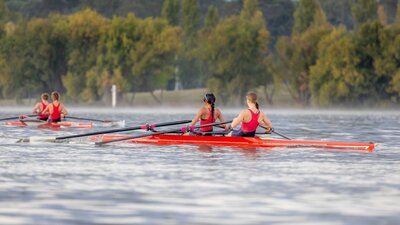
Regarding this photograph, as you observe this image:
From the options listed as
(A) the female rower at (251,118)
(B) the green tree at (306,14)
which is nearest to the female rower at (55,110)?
(A) the female rower at (251,118)

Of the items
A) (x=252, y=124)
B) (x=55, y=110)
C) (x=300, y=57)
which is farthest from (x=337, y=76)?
(x=252, y=124)

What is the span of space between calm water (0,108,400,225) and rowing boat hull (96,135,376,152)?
0.86 feet

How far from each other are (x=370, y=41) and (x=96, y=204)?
85937mm

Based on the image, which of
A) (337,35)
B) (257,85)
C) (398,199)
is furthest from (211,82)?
(398,199)

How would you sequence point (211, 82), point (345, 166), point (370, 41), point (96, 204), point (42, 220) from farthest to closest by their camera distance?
point (211, 82)
point (370, 41)
point (345, 166)
point (96, 204)
point (42, 220)

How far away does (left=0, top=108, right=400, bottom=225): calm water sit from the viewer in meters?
16.2

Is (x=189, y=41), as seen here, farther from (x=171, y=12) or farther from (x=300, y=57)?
(x=300, y=57)

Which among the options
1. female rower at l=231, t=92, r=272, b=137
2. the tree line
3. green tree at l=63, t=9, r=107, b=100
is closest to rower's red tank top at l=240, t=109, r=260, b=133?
female rower at l=231, t=92, r=272, b=137

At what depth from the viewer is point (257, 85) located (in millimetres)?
110375

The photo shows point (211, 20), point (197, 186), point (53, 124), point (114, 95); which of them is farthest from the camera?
point (211, 20)

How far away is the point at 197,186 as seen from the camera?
20188 mm

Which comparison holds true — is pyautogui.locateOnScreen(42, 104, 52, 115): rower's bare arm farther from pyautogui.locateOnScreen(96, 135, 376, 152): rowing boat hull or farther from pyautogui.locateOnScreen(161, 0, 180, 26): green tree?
pyautogui.locateOnScreen(161, 0, 180, 26): green tree

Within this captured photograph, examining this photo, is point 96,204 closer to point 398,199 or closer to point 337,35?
point 398,199

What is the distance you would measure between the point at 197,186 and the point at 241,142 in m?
9.94
